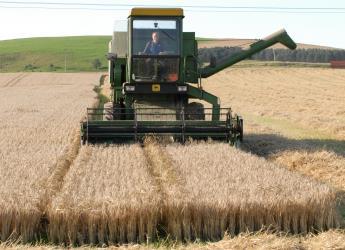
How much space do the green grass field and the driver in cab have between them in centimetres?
5725

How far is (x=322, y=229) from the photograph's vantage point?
6.55m

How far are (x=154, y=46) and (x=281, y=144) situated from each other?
134 inches

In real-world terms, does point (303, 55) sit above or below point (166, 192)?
above

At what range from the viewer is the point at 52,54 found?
87688mm

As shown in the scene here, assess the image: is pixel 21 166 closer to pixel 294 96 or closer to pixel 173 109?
pixel 173 109

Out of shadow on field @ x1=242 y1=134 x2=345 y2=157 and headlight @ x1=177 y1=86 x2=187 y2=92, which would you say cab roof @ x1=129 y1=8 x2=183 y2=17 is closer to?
headlight @ x1=177 y1=86 x2=187 y2=92

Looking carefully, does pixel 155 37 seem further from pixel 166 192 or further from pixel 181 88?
pixel 166 192

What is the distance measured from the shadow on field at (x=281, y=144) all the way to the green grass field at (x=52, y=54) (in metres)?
56.9

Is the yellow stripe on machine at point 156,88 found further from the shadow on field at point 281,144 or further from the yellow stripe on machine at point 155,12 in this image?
the shadow on field at point 281,144

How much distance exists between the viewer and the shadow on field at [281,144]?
12133 mm

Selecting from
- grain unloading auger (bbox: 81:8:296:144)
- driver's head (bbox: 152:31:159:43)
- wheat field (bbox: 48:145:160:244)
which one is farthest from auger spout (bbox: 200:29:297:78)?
wheat field (bbox: 48:145:160:244)

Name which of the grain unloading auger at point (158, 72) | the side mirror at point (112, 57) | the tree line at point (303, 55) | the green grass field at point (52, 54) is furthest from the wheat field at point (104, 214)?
the green grass field at point (52, 54)

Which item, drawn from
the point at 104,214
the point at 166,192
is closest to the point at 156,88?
the point at 166,192

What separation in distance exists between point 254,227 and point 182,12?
765 centimetres
